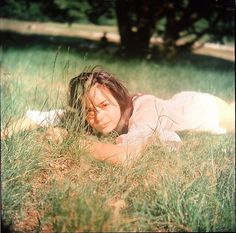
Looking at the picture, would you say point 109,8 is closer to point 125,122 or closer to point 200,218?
point 125,122

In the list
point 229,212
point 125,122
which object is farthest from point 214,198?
point 125,122

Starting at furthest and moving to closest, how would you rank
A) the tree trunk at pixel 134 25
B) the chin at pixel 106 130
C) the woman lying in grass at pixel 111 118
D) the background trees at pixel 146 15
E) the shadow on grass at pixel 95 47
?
the background trees at pixel 146 15 → the tree trunk at pixel 134 25 → the shadow on grass at pixel 95 47 → the chin at pixel 106 130 → the woman lying in grass at pixel 111 118

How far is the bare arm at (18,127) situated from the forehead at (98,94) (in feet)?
1.18

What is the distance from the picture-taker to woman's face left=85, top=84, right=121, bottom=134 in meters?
2.25

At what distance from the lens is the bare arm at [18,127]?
2.31 meters

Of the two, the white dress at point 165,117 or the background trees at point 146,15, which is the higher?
the background trees at point 146,15

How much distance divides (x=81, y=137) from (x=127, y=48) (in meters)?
4.38

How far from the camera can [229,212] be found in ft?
5.66

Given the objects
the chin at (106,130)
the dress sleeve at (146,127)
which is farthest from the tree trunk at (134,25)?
the chin at (106,130)

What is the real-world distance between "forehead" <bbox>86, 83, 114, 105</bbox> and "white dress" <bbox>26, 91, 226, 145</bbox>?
7.1 inches

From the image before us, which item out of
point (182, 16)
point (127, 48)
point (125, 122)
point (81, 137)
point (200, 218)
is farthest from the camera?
point (182, 16)

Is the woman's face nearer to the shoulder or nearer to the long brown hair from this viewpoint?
the long brown hair

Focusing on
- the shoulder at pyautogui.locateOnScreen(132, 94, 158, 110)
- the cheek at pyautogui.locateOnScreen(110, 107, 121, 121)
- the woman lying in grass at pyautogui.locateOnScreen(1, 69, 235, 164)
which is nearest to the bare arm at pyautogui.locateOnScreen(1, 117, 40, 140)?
the woman lying in grass at pyautogui.locateOnScreen(1, 69, 235, 164)

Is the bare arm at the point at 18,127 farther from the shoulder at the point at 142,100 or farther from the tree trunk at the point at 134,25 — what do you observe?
the tree trunk at the point at 134,25
